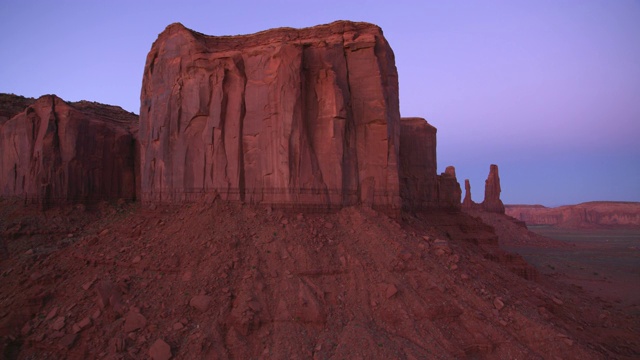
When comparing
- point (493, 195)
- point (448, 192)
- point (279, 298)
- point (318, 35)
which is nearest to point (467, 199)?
point (493, 195)

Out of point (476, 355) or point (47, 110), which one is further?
point (47, 110)

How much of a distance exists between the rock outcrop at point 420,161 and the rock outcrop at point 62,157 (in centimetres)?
1567

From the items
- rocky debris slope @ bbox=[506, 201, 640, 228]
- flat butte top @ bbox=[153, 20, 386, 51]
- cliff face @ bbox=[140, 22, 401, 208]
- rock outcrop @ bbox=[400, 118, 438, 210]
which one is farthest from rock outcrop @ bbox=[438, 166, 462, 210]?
rocky debris slope @ bbox=[506, 201, 640, 228]

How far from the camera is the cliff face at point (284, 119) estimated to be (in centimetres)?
1550

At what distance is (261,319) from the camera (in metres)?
11.6

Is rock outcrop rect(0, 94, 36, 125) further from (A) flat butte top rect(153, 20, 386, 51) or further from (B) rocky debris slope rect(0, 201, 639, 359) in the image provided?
(A) flat butte top rect(153, 20, 386, 51)

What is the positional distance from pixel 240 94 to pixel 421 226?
9.06 m

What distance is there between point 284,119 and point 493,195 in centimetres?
5065

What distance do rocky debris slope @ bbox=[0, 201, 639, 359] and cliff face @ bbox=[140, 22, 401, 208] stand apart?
1.07m

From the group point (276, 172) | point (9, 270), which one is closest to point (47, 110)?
point (9, 270)

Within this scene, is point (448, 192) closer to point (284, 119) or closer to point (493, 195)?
point (284, 119)

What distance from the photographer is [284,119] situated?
1532 cm

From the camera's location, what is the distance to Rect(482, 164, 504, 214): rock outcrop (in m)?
58.9

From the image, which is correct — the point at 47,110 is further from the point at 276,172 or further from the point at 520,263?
the point at 520,263
